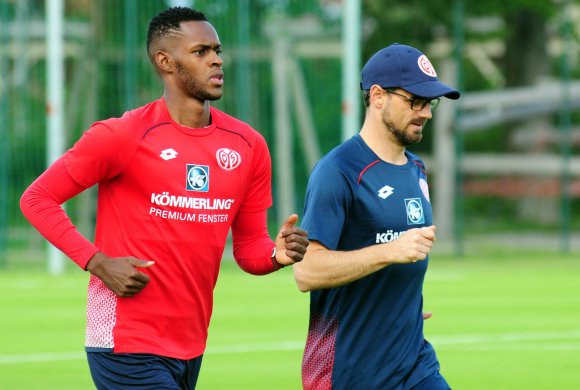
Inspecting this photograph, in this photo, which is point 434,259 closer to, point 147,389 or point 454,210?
point 454,210

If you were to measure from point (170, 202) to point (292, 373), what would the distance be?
5403 millimetres

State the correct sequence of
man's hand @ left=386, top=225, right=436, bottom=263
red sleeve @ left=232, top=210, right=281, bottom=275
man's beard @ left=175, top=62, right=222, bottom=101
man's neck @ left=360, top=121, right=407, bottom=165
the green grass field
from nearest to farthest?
man's hand @ left=386, top=225, right=436, bottom=263 → man's beard @ left=175, top=62, right=222, bottom=101 → man's neck @ left=360, top=121, right=407, bottom=165 → red sleeve @ left=232, top=210, right=281, bottom=275 → the green grass field

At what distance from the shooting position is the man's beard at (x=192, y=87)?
628 cm

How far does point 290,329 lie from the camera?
47.0 ft

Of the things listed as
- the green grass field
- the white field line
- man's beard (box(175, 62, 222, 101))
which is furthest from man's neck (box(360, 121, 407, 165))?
the white field line

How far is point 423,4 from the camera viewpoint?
27469 mm

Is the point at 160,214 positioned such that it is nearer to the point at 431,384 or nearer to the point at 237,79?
the point at 431,384

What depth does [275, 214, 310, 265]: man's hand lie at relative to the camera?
599 cm

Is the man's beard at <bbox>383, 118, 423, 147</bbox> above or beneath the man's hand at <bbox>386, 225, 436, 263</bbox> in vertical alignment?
above

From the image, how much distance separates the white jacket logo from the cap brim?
0.82 metres

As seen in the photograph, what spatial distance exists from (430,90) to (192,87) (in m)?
1.07

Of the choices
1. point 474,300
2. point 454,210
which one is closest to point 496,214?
point 454,210

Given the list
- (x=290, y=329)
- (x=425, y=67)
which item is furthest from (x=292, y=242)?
(x=290, y=329)

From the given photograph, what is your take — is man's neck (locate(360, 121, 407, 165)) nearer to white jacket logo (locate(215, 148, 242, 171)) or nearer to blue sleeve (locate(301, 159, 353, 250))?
blue sleeve (locate(301, 159, 353, 250))
